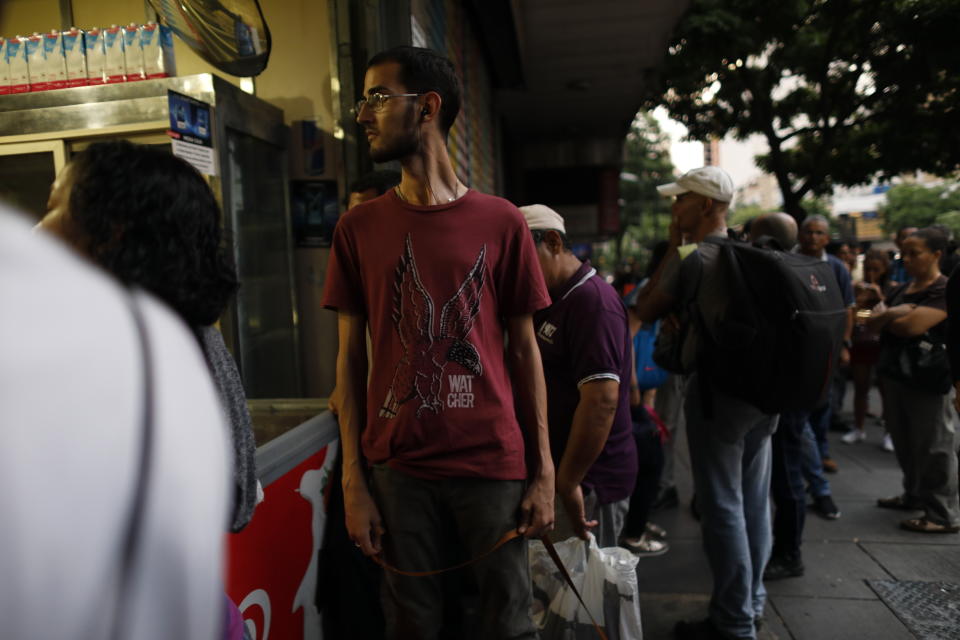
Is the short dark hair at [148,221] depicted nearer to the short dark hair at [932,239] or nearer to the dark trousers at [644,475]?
the dark trousers at [644,475]

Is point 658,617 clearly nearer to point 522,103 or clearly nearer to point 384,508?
point 384,508

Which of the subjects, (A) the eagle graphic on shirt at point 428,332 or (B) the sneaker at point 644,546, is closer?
(A) the eagle graphic on shirt at point 428,332

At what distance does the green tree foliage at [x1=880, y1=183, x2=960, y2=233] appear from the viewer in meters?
40.7

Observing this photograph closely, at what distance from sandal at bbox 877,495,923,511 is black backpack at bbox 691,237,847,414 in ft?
9.37

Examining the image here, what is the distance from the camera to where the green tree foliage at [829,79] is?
9.65 metres

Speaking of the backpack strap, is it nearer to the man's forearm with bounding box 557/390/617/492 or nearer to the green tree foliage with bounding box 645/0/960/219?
the man's forearm with bounding box 557/390/617/492

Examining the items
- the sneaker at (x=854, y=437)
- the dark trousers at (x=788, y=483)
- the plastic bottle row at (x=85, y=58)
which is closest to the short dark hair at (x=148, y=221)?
the plastic bottle row at (x=85, y=58)

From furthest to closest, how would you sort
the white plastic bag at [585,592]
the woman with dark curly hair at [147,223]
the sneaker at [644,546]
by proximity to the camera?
the sneaker at [644,546]
the white plastic bag at [585,592]
the woman with dark curly hair at [147,223]

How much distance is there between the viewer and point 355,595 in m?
2.52

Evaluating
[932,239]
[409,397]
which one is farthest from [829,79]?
[409,397]

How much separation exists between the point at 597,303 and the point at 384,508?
38.8 inches

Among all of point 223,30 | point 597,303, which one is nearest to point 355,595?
point 597,303

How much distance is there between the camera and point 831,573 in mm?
3965

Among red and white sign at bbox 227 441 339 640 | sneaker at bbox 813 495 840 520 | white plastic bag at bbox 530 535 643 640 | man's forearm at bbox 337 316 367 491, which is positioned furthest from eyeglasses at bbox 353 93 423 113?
sneaker at bbox 813 495 840 520
